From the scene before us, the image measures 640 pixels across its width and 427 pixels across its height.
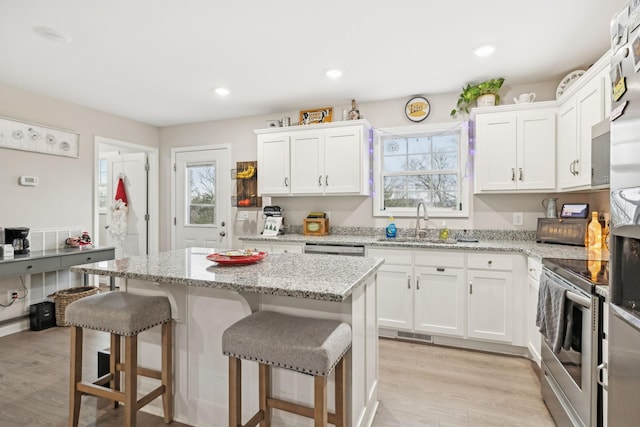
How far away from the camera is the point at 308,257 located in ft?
6.98

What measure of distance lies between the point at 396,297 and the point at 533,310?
1.08 meters

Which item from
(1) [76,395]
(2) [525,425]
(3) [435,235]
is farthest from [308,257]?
(3) [435,235]

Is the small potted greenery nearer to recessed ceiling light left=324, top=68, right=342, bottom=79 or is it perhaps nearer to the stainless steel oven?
recessed ceiling light left=324, top=68, right=342, bottom=79

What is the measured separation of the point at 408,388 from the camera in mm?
2242

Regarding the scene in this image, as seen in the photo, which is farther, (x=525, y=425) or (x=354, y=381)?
(x=525, y=425)

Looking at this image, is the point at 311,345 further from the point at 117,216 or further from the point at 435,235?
the point at 117,216

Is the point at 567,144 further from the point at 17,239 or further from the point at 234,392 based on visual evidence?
the point at 17,239

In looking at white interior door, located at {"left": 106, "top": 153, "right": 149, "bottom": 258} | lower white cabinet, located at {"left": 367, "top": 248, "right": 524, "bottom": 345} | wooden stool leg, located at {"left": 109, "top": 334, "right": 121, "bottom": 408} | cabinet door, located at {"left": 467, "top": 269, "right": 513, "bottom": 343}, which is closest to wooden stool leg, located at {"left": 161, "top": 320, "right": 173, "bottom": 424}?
wooden stool leg, located at {"left": 109, "top": 334, "right": 121, "bottom": 408}

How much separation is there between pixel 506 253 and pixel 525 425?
1285mm

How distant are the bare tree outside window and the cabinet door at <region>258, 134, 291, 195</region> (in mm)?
1060

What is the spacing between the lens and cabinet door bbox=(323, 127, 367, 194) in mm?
3471

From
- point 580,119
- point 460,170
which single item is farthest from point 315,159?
point 580,119

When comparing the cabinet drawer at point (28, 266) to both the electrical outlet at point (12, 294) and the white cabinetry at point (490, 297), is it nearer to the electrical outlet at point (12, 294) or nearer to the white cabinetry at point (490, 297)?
the electrical outlet at point (12, 294)

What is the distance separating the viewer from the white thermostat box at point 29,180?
10.9 feet
